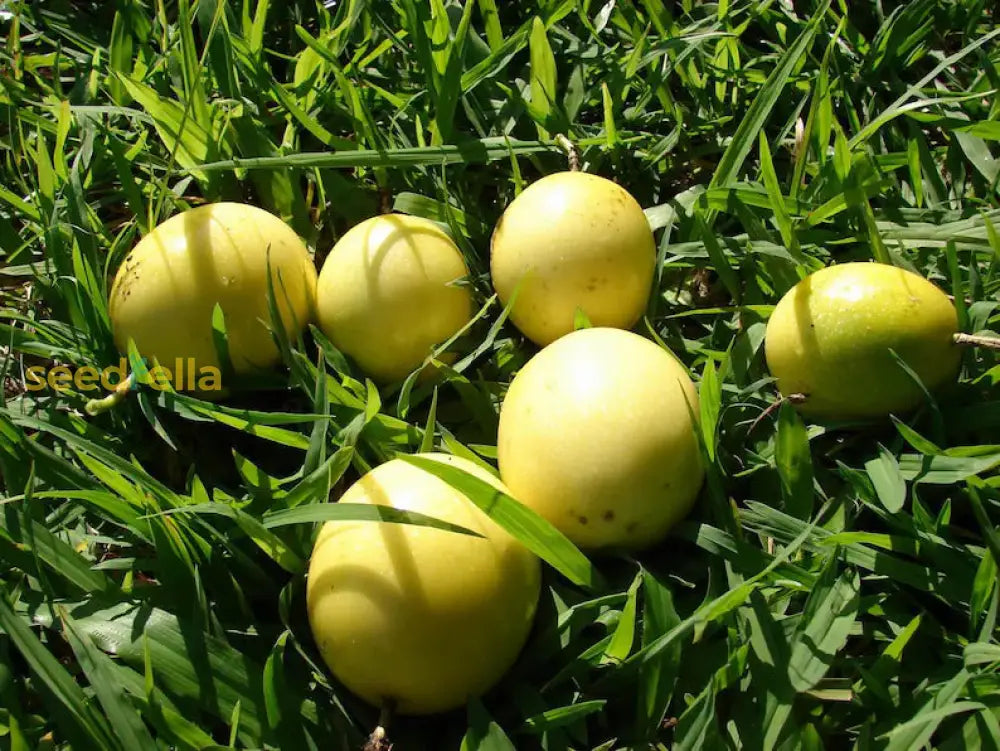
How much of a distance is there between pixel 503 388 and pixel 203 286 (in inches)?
30.9

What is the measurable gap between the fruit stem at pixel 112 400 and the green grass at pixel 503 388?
0.29 feet

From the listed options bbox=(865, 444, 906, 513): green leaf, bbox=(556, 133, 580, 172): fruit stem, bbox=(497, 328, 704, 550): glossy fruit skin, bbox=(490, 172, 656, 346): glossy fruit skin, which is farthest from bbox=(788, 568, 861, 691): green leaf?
bbox=(556, 133, 580, 172): fruit stem

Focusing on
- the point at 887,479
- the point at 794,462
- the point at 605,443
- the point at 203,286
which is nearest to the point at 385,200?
the point at 203,286

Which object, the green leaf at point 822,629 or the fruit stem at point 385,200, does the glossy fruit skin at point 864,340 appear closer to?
the green leaf at point 822,629

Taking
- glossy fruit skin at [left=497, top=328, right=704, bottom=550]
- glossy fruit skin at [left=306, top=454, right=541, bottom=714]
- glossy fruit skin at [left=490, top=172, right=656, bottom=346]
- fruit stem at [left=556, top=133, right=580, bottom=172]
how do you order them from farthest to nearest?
fruit stem at [left=556, top=133, right=580, bottom=172] < glossy fruit skin at [left=490, top=172, right=656, bottom=346] < glossy fruit skin at [left=497, top=328, right=704, bottom=550] < glossy fruit skin at [left=306, top=454, right=541, bottom=714]

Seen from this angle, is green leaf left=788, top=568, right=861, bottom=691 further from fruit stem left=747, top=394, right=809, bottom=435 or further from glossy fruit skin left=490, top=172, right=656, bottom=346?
glossy fruit skin left=490, top=172, right=656, bottom=346

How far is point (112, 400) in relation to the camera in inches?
81.5

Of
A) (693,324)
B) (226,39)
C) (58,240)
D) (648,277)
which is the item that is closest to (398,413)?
(648,277)

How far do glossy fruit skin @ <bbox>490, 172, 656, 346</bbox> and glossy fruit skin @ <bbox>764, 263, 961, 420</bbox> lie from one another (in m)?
0.39

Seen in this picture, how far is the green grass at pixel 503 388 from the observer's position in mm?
1703

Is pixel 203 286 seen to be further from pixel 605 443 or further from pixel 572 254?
pixel 605 443

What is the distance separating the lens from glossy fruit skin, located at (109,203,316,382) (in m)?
2.06

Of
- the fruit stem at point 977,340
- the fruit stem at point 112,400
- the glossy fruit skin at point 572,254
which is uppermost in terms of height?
the glossy fruit skin at point 572,254

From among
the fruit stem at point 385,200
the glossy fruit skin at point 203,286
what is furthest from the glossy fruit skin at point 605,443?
the fruit stem at point 385,200
